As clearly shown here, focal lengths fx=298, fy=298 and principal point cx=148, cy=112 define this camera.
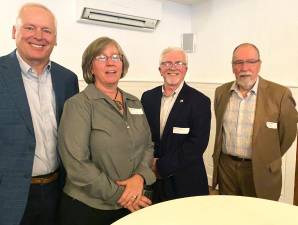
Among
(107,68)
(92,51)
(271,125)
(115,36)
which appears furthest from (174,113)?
(115,36)

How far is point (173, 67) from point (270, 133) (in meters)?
0.90

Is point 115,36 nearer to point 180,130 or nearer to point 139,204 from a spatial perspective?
point 180,130

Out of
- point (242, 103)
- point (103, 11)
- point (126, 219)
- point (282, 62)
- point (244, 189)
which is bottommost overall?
point (244, 189)

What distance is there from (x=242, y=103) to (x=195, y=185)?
77 cm

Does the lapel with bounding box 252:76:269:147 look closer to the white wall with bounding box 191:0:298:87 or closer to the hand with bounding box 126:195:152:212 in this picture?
the hand with bounding box 126:195:152:212

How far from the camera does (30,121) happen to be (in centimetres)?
157

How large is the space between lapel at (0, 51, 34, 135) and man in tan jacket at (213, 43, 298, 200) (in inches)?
59.5

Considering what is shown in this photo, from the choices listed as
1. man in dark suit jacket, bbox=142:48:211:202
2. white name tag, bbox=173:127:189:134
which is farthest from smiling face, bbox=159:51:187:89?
white name tag, bbox=173:127:189:134

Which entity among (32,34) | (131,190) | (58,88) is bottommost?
(131,190)

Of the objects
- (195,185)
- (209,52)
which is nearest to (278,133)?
(195,185)

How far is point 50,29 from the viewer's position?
1.74 m

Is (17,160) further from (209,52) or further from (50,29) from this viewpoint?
(209,52)

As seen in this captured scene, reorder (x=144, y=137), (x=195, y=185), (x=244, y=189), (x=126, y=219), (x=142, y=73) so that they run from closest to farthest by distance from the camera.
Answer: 1. (x=126, y=219)
2. (x=144, y=137)
3. (x=195, y=185)
4. (x=244, y=189)
5. (x=142, y=73)

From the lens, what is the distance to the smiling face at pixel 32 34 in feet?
5.48
